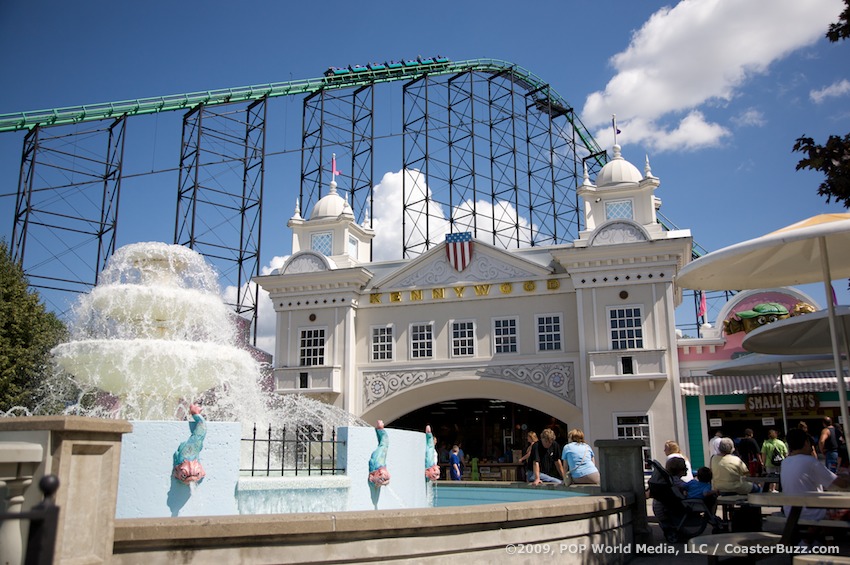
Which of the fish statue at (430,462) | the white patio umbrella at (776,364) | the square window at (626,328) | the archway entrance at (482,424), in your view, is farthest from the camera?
the archway entrance at (482,424)

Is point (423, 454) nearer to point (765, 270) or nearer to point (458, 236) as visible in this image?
point (765, 270)

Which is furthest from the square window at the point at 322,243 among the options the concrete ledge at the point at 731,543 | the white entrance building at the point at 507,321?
the concrete ledge at the point at 731,543

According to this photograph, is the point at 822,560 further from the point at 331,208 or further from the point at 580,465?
the point at 331,208

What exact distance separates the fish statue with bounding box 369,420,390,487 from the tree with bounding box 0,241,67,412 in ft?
51.4

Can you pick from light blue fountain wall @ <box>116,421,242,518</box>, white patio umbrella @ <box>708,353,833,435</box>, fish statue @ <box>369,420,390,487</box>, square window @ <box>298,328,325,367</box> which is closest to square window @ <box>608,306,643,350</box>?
white patio umbrella @ <box>708,353,833,435</box>

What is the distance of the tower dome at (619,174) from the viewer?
2164 cm

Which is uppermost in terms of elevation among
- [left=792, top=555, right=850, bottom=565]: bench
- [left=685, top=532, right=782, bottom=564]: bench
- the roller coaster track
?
the roller coaster track

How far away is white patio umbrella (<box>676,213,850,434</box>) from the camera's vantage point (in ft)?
20.4

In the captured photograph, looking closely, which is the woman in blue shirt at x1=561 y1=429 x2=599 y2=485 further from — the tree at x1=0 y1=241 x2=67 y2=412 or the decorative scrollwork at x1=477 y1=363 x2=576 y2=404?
the tree at x1=0 y1=241 x2=67 y2=412

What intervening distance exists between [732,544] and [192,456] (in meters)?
4.79

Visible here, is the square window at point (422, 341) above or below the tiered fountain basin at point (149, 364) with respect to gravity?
above

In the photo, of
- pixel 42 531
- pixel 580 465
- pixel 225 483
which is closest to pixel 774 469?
pixel 580 465

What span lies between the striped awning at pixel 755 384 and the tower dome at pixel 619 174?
5941 millimetres

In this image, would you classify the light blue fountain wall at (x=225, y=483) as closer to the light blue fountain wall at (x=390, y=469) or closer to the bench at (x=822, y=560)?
the light blue fountain wall at (x=390, y=469)
